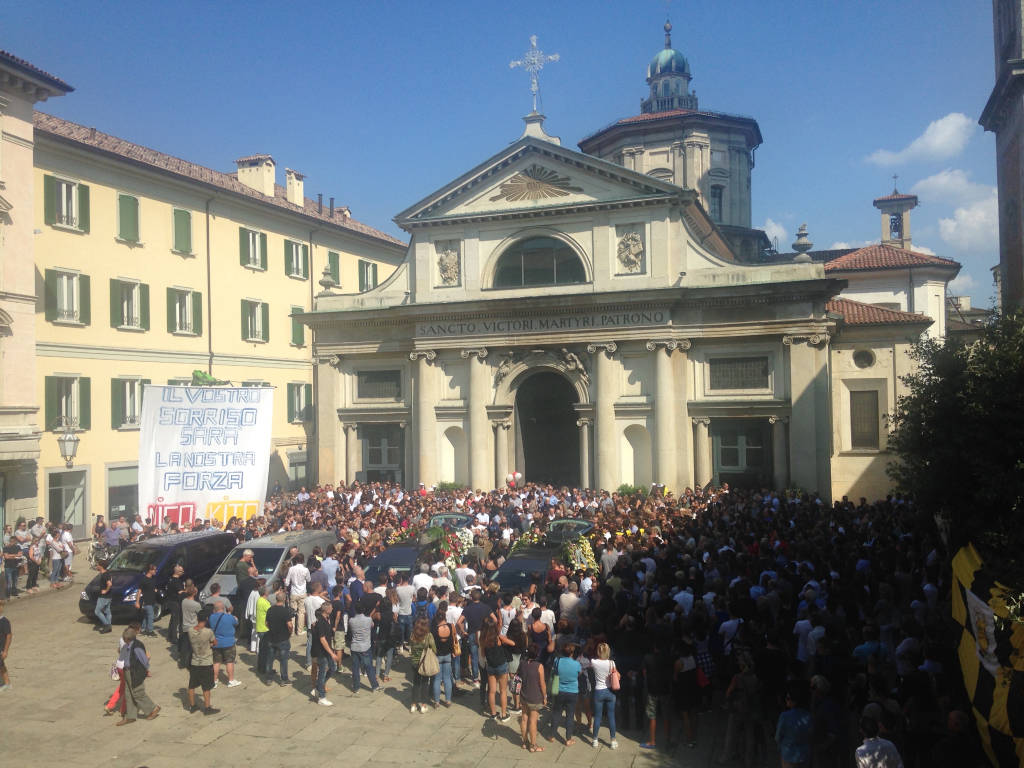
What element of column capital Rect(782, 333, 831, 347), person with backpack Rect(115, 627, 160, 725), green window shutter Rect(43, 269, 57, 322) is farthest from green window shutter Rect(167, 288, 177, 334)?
column capital Rect(782, 333, 831, 347)

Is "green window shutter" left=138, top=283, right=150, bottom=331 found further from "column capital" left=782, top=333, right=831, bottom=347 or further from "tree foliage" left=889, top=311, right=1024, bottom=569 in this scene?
"tree foliage" left=889, top=311, right=1024, bottom=569

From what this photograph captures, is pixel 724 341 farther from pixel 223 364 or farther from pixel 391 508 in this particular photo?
pixel 223 364

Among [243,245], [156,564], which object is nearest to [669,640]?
[156,564]

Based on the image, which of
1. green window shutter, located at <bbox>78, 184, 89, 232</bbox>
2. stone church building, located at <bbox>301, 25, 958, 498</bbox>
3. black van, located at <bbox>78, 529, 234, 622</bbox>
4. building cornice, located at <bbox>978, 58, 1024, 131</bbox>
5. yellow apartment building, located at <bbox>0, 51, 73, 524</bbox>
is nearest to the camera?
black van, located at <bbox>78, 529, 234, 622</bbox>

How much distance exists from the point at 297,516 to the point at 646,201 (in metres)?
16.3

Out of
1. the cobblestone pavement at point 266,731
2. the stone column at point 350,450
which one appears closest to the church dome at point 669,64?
the stone column at point 350,450

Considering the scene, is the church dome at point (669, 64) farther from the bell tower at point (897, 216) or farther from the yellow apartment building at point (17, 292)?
the yellow apartment building at point (17, 292)

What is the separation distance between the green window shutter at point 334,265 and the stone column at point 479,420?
1279 cm

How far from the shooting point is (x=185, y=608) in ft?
42.9

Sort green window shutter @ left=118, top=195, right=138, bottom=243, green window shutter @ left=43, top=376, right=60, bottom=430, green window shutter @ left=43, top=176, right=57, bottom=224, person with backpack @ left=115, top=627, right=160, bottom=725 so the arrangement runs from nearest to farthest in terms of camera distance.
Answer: person with backpack @ left=115, top=627, right=160, bottom=725 → green window shutter @ left=43, top=376, right=60, bottom=430 → green window shutter @ left=43, top=176, right=57, bottom=224 → green window shutter @ left=118, top=195, right=138, bottom=243

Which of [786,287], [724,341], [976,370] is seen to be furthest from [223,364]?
[976,370]

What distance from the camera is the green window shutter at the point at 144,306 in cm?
3067

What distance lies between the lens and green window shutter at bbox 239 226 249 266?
1394 inches

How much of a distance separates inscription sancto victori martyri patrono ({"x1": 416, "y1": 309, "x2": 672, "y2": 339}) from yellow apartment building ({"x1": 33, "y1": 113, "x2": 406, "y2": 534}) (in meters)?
6.22
